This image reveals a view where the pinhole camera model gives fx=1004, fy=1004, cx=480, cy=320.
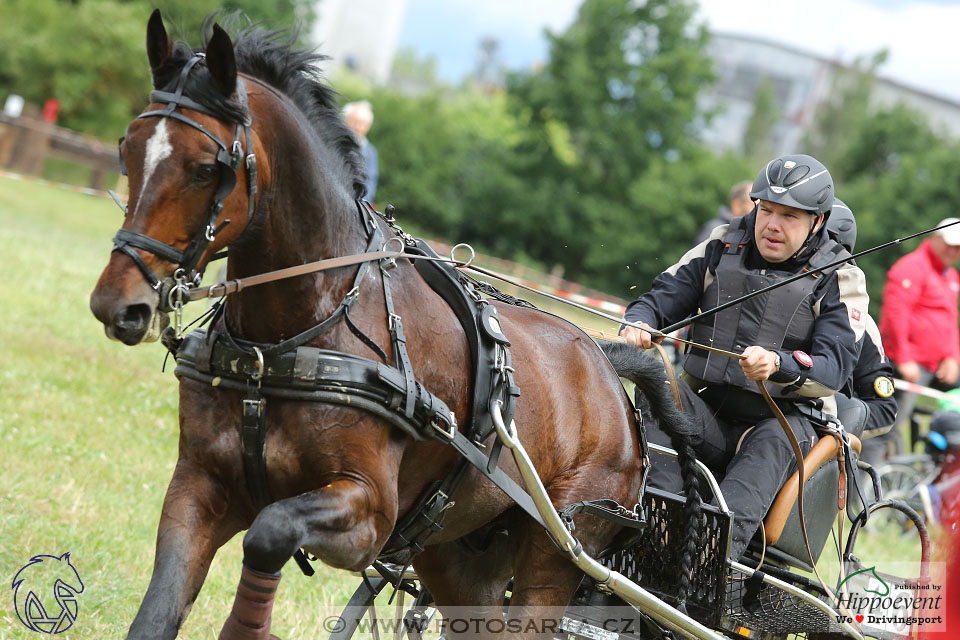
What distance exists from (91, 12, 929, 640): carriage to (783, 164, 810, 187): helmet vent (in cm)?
112

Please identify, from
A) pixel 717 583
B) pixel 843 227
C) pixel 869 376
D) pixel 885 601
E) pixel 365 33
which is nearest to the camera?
pixel 717 583

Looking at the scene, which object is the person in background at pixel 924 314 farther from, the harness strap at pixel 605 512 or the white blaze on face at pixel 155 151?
the white blaze on face at pixel 155 151

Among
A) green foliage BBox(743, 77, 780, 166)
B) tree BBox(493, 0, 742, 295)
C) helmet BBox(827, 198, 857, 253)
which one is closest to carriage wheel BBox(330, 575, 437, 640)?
helmet BBox(827, 198, 857, 253)

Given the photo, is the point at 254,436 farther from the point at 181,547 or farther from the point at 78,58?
the point at 78,58

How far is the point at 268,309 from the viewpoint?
9.74ft

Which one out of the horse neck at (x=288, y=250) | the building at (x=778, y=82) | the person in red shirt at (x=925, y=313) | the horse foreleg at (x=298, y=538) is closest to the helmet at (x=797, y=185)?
the horse neck at (x=288, y=250)

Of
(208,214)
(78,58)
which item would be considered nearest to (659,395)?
(208,214)

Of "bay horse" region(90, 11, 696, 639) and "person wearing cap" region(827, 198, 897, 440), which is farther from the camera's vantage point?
"person wearing cap" region(827, 198, 897, 440)

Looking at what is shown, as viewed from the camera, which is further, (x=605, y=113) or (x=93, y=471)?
(x=605, y=113)

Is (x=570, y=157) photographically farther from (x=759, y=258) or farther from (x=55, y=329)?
(x=759, y=258)

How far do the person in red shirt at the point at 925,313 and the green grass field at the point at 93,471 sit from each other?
1.74 m

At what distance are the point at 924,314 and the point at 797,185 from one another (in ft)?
19.8

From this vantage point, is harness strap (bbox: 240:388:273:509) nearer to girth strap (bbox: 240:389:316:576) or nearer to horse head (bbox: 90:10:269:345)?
girth strap (bbox: 240:389:316:576)

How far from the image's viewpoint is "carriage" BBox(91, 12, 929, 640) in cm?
270
